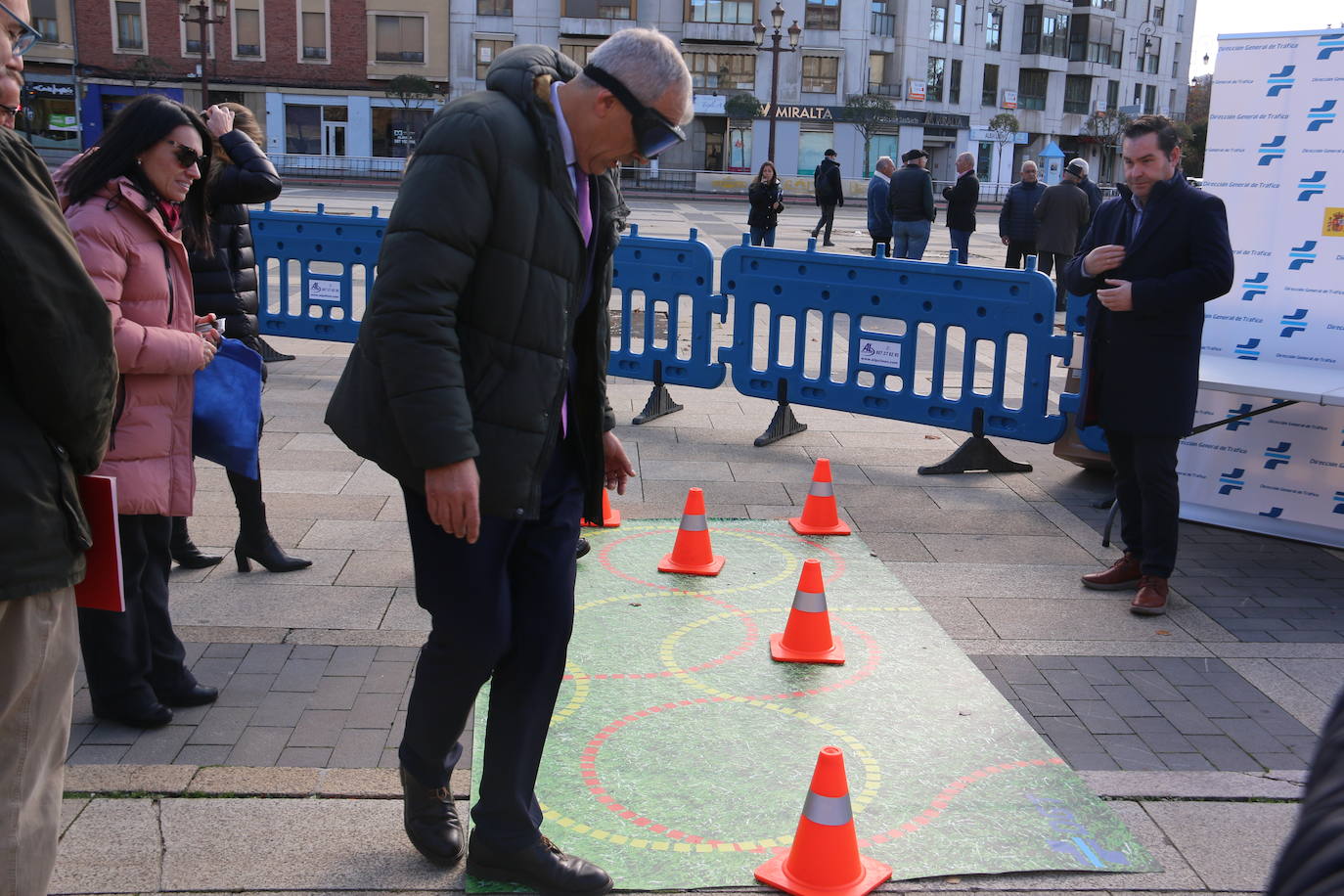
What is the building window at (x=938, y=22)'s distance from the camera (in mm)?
60844

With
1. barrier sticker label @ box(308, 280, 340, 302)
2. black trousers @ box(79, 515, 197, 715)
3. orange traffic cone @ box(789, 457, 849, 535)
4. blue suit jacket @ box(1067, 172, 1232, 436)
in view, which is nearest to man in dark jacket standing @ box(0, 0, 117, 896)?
black trousers @ box(79, 515, 197, 715)

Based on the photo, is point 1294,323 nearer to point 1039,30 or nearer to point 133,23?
point 133,23

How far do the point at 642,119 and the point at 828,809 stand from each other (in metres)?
1.67

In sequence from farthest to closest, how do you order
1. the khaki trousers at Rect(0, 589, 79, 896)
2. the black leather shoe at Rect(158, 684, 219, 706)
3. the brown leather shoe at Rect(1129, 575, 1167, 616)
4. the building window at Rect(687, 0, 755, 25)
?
the building window at Rect(687, 0, 755, 25) < the brown leather shoe at Rect(1129, 575, 1167, 616) < the black leather shoe at Rect(158, 684, 219, 706) < the khaki trousers at Rect(0, 589, 79, 896)

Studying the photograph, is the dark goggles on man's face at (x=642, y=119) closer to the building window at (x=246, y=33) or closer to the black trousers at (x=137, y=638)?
the black trousers at (x=137, y=638)

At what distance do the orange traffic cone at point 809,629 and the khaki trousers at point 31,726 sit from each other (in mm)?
2779

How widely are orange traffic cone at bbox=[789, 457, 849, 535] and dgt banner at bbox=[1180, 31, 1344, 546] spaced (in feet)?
6.59

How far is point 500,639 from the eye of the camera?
2.87m

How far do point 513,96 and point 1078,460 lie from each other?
224 inches

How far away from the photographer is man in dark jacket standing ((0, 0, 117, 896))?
6.79ft

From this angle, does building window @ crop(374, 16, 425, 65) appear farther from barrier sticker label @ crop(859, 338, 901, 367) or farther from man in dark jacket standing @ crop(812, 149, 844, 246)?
barrier sticker label @ crop(859, 338, 901, 367)

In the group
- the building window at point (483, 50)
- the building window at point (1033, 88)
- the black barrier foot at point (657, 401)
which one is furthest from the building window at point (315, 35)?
the black barrier foot at point (657, 401)

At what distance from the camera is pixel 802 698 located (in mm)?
4293

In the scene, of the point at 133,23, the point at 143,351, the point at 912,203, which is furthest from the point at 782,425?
the point at 133,23
